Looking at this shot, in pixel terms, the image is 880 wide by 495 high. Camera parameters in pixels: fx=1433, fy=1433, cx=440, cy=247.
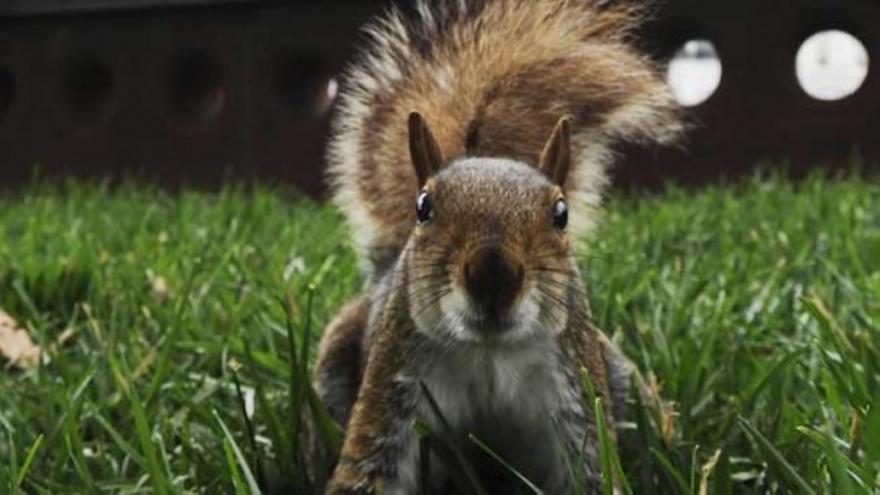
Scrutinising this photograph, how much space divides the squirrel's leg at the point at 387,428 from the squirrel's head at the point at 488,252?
54mm

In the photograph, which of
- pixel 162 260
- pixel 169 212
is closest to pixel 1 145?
pixel 169 212

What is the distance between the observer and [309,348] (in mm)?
1638

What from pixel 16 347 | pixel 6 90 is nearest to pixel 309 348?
pixel 16 347

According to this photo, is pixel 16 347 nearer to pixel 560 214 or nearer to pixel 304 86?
pixel 560 214

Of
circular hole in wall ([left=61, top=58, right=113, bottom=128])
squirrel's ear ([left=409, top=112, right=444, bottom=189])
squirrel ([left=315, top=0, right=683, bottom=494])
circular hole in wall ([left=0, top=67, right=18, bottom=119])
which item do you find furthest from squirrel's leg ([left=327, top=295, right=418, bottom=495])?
circular hole in wall ([left=0, top=67, right=18, bottom=119])

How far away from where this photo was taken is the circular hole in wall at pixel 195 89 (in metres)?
6.42

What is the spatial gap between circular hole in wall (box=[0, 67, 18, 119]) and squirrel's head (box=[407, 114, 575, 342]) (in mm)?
6262

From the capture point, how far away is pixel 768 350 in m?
1.99

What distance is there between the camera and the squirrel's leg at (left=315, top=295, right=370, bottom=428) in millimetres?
1430

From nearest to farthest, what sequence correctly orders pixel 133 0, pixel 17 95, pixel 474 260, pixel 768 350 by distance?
A: pixel 474 260, pixel 768 350, pixel 133 0, pixel 17 95

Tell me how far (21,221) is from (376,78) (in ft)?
8.72

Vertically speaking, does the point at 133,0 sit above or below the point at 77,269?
above

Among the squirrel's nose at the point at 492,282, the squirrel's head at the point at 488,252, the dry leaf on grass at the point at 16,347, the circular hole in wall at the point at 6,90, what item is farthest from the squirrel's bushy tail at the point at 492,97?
the circular hole in wall at the point at 6,90

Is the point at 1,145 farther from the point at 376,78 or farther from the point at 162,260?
the point at 376,78
